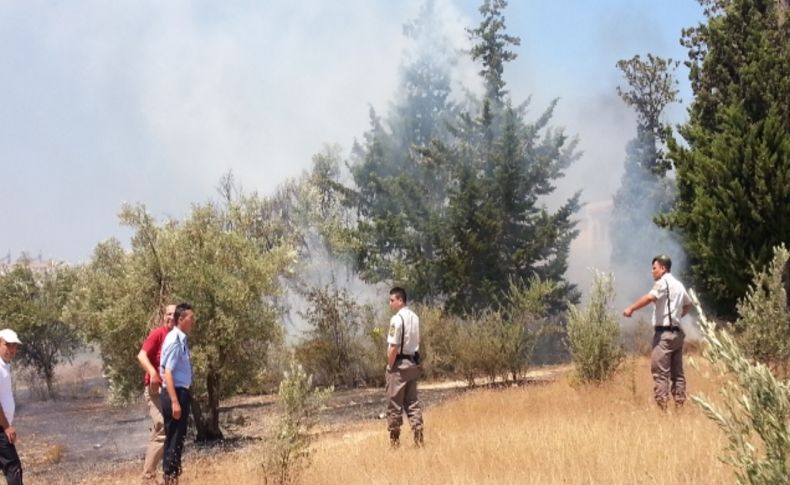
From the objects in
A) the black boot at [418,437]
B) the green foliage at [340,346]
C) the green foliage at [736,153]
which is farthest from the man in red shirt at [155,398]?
the green foliage at [340,346]

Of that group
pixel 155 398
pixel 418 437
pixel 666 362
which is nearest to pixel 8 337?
pixel 155 398

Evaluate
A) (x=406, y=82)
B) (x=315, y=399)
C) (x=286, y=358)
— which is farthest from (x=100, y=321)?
(x=406, y=82)

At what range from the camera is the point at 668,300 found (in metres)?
9.73

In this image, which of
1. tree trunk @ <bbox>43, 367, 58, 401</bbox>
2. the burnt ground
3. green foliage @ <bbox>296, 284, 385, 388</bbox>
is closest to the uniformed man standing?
the burnt ground

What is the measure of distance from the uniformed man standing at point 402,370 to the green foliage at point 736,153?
1226cm

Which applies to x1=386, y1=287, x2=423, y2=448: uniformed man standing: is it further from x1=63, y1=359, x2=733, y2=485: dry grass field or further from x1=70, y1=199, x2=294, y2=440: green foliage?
x1=70, y1=199, x2=294, y2=440: green foliage

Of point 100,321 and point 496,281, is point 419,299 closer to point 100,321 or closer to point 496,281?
point 496,281

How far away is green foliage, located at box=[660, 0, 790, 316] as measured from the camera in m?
19.4

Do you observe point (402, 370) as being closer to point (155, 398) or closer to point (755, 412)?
point (155, 398)

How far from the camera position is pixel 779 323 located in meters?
11.0

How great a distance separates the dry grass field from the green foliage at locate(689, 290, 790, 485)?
100cm

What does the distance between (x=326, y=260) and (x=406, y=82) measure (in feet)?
34.8

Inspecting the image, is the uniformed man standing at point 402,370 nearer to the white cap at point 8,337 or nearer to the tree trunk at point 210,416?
the white cap at point 8,337

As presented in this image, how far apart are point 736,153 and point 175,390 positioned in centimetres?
1558
